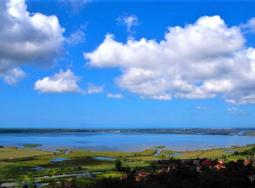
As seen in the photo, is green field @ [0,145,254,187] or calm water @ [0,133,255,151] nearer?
green field @ [0,145,254,187]

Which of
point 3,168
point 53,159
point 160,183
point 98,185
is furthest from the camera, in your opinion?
point 53,159

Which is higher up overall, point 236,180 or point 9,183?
point 236,180

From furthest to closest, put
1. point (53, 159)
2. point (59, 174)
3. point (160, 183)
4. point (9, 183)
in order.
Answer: point (53, 159)
point (59, 174)
point (9, 183)
point (160, 183)

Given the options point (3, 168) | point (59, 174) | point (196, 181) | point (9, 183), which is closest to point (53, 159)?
point (3, 168)

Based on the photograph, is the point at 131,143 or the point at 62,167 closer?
the point at 62,167

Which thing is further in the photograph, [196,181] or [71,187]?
[196,181]

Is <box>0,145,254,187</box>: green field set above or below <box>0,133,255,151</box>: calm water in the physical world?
below

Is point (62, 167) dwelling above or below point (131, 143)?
below

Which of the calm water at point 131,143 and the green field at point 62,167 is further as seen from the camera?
the calm water at point 131,143

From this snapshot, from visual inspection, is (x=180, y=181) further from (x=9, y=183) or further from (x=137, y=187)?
(x=9, y=183)

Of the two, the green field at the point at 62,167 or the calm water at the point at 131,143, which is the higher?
the calm water at the point at 131,143
